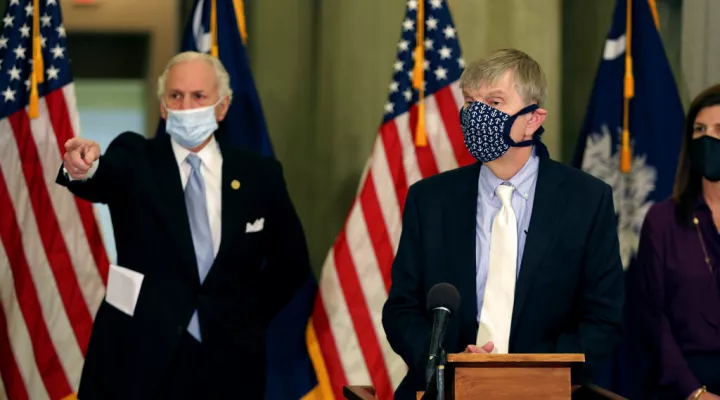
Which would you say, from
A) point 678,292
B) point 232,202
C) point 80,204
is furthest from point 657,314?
point 80,204

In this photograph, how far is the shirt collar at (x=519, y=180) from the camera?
301 cm

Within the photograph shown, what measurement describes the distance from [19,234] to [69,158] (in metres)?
1.29

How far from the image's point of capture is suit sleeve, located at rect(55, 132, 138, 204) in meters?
3.74

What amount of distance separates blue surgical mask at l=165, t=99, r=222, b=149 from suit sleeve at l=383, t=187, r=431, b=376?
4.04ft

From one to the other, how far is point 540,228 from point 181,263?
4.94ft

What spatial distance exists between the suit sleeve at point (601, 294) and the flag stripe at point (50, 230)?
2.49m

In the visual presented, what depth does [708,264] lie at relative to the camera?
3.98m

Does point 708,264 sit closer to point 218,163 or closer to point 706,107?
point 706,107

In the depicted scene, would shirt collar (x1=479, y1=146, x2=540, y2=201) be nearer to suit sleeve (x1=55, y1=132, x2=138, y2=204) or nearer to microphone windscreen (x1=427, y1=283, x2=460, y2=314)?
microphone windscreen (x1=427, y1=283, x2=460, y2=314)

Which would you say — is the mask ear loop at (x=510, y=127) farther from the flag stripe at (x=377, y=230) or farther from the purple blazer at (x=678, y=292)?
the flag stripe at (x=377, y=230)

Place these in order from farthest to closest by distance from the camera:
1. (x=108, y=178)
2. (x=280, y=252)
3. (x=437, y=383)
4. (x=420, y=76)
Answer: (x=420, y=76)
(x=280, y=252)
(x=108, y=178)
(x=437, y=383)

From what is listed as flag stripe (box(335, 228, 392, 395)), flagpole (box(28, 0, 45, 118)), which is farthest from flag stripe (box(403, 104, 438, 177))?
flagpole (box(28, 0, 45, 118))

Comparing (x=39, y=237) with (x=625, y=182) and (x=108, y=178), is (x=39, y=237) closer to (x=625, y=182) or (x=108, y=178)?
(x=108, y=178)

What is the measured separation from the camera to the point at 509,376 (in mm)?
2266
